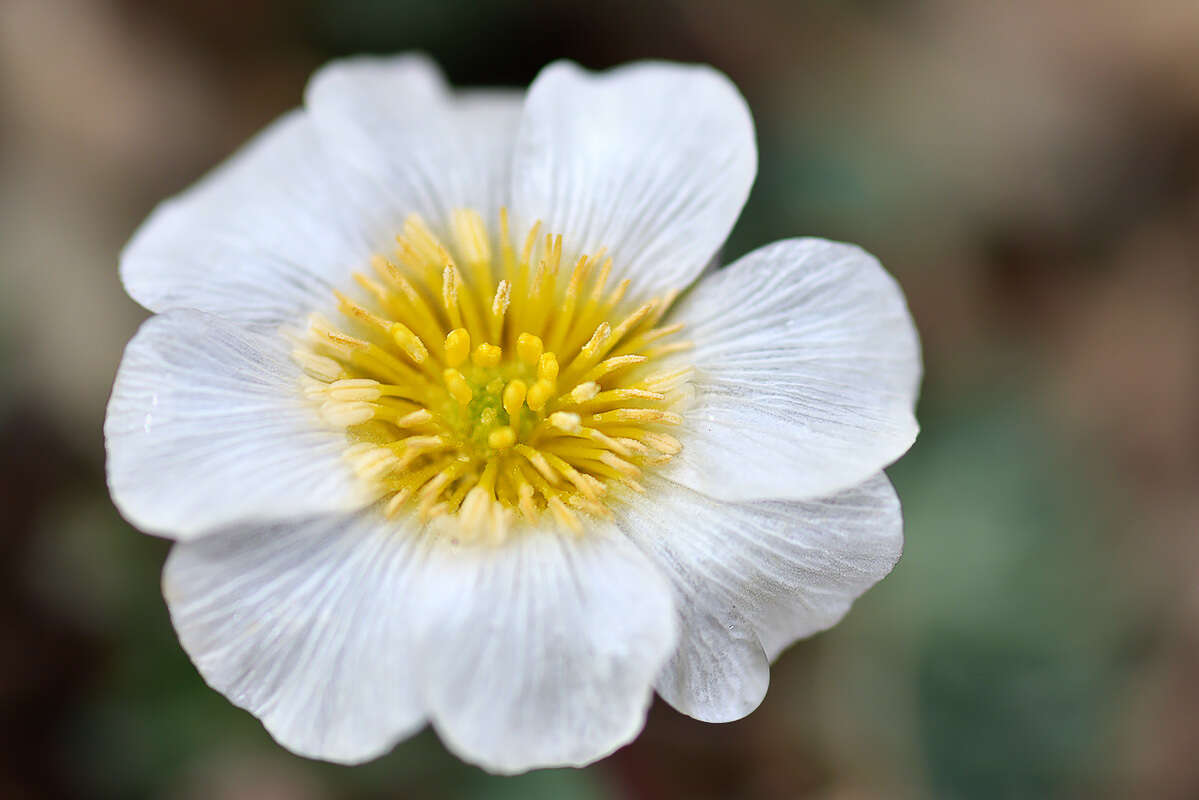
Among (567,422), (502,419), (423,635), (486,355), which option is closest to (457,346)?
(486,355)

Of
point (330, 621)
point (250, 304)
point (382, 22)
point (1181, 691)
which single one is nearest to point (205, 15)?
point (382, 22)

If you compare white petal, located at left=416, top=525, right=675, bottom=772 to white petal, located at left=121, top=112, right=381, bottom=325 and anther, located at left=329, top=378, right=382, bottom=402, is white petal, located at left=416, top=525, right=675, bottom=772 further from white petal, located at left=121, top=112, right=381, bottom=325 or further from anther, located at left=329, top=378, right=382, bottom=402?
white petal, located at left=121, top=112, right=381, bottom=325

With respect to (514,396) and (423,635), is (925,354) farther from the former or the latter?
(423,635)

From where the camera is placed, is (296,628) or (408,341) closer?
(296,628)

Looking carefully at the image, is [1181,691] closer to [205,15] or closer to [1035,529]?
[1035,529]

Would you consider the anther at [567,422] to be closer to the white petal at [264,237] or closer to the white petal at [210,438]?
the white petal at [210,438]

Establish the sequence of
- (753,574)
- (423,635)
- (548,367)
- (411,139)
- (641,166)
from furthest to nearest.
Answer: (411,139)
(641,166)
(548,367)
(753,574)
(423,635)
